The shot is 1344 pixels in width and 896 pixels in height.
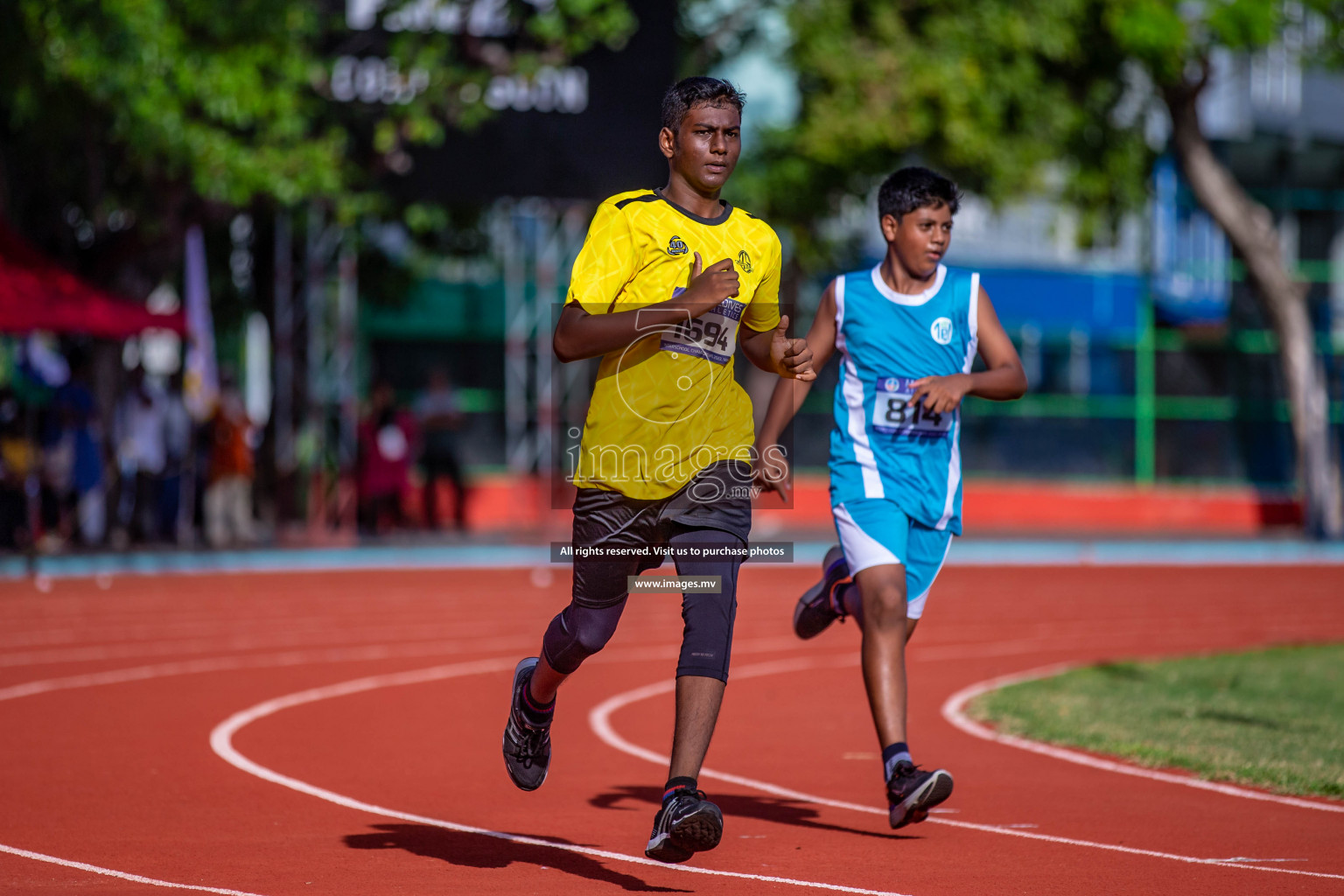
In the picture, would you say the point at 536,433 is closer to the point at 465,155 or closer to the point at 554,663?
the point at 465,155

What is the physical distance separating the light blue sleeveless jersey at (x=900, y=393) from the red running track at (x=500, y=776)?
3.72ft

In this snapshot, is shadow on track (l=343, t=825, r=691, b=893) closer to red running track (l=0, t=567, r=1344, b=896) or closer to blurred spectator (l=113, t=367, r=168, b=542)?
red running track (l=0, t=567, r=1344, b=896)

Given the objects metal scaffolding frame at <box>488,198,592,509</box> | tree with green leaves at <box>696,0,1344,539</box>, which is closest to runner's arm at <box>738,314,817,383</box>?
metal scaffolding frame at <box>488,198,592,509</box>

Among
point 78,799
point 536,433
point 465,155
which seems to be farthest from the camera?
point 536,433

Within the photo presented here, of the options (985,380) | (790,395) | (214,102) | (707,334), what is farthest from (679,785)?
(214,102)

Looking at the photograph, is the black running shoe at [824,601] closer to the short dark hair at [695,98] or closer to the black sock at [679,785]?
the black sock at [679,785]

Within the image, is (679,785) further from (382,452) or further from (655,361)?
(382,452)

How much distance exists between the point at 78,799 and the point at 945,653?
6.70 metres

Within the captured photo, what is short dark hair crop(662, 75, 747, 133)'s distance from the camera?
4.87m

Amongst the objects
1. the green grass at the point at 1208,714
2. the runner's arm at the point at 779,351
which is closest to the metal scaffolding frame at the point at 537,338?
the green grass at the point at 1208,714

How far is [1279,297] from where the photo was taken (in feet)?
83.7

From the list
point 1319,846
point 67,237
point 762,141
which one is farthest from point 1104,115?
point 1319,846

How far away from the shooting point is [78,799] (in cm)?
633

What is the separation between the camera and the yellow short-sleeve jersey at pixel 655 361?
4852mm
